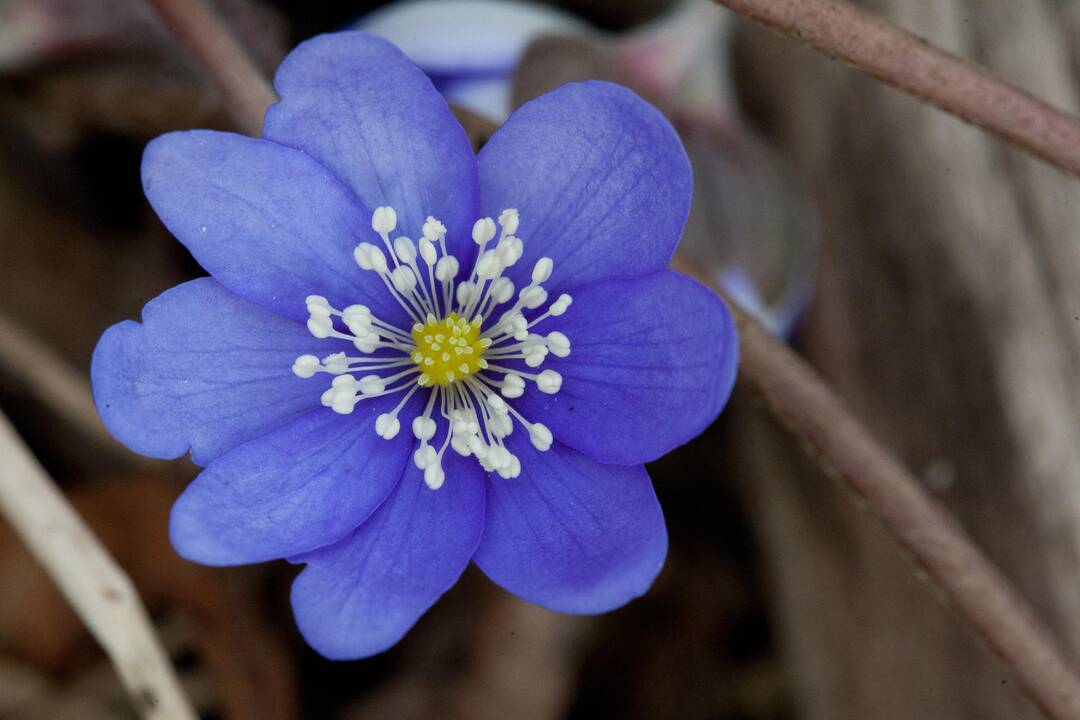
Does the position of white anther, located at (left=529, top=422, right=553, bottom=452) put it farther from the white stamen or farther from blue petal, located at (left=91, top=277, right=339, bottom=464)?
blue petal, located at (left=91, top=277, right=339, bottom=464)

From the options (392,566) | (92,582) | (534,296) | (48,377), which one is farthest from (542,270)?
(48,377)

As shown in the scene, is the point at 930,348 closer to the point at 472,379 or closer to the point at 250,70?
the point at 472,379

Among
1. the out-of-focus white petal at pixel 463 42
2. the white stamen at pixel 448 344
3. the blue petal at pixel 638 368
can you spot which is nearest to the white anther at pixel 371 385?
the white stamen at pixel 448 344

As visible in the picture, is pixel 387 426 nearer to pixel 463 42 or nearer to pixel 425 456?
pixel 425 456

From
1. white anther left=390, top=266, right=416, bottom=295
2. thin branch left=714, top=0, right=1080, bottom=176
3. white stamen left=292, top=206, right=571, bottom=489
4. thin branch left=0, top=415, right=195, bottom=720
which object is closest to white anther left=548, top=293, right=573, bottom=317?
white stamen left=292, top=206, right=571, bottom=489

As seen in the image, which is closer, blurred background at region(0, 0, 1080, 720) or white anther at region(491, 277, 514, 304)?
white anther at region(491, 277, 514, 304)

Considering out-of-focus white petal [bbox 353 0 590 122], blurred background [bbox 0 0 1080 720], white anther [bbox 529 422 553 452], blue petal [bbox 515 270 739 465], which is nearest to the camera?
blue petal [bbox 515 270 739 465]

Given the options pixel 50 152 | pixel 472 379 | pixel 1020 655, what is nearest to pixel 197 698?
pixel 472 379
